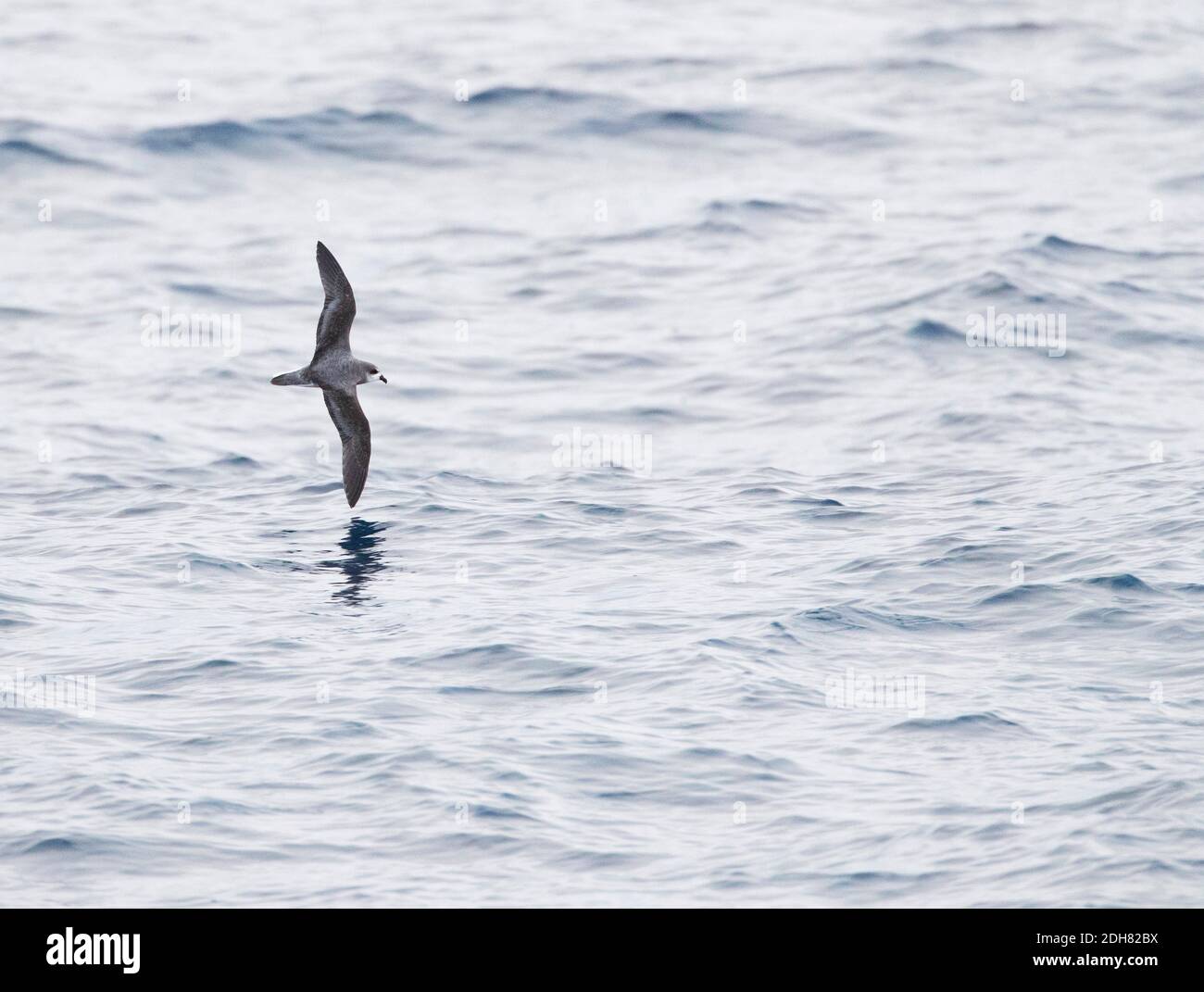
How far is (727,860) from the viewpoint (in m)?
9.88

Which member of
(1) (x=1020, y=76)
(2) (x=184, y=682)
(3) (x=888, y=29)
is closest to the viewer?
(2) (x=184, y=682)

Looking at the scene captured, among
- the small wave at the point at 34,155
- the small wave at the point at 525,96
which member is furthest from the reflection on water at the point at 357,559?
the small wave at the point at 525,96

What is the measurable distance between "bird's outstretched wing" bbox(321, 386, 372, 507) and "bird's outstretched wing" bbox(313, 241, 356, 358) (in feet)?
1.72

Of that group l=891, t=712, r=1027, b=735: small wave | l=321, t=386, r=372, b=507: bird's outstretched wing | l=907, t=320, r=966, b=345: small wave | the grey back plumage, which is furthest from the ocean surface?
the grey back plumage

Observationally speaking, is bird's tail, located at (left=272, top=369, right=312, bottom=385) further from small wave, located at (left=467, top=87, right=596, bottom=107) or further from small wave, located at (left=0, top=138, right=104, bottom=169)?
small wave, located at (left=467, top=87, right=596, bottom=107)

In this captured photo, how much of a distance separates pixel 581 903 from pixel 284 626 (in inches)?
190

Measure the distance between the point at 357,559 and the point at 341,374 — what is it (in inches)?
63.4

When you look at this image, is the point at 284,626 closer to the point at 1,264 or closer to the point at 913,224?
the point at 1,264

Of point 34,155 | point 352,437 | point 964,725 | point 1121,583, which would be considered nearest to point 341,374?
point 352,437

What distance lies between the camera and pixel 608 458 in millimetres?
17844

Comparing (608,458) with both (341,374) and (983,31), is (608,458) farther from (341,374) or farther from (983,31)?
Answer: (983,31)

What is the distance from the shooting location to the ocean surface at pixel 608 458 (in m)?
10.4
